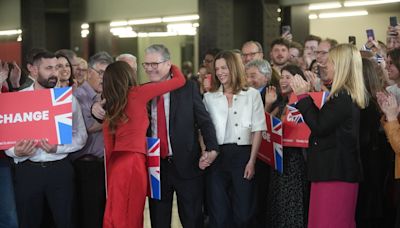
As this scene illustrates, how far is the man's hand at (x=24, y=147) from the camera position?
520cm

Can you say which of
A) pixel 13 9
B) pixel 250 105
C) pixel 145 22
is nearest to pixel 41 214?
pixel 250 105

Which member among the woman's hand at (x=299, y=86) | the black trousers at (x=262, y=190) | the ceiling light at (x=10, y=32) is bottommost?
the black trousers at (x=262, y=190)

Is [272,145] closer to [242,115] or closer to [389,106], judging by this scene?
[242,115]

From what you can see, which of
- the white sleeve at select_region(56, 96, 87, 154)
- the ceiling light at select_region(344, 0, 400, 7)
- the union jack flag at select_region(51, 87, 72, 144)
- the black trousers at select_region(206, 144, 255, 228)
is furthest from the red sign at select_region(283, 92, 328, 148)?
the ceiling light at select_region(344, 0, 400, 7)

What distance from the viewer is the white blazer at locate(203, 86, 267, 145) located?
5.80m

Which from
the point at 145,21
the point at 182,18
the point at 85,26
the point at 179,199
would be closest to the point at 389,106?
the point at 179,199

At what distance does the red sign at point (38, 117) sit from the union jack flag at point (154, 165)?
2.10 ft

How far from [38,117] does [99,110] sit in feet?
1.68

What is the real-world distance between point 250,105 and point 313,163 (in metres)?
0.95

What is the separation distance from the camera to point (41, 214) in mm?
5441

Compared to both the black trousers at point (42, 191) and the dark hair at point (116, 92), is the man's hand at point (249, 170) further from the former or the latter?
the black trousers at point (42, 191)

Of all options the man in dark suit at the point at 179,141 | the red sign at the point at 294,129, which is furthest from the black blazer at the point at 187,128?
the red sign at the point at 294,129

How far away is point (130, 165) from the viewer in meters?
5.43

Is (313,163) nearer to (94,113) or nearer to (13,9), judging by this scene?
(94,113)
